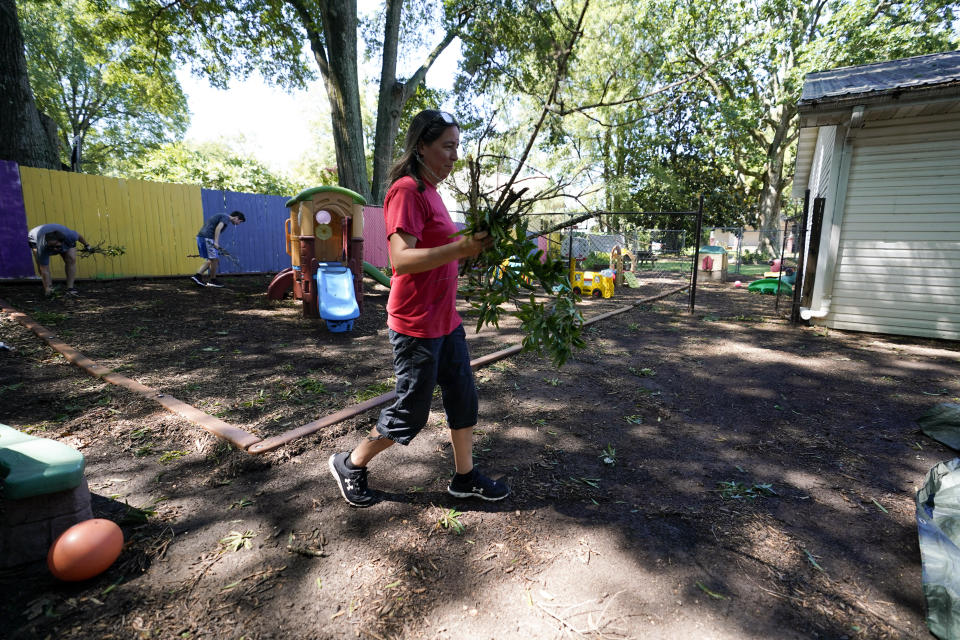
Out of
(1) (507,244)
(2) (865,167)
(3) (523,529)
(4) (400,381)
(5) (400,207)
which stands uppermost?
(2) (865,167)

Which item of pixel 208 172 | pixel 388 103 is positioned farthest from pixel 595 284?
pixel 208 172

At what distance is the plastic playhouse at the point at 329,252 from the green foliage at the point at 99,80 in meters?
11.6

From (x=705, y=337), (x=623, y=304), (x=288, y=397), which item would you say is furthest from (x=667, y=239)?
(x=288, y=397)

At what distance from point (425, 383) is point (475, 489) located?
29.8 inches

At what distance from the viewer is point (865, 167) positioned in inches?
277

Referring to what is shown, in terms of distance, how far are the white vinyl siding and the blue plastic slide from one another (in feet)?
25.3

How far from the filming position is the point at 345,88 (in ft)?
43.0

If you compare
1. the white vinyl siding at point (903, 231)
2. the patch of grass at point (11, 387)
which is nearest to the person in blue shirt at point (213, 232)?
the patch of grass at point (11, 387)

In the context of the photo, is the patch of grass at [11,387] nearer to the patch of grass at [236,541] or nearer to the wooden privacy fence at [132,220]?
the patch of grass at [236,541]

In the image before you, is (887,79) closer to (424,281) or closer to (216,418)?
(424,281)

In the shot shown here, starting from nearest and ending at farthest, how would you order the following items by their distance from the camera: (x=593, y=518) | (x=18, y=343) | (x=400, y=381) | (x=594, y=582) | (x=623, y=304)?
(x=594, y=582), (x=400, y=381), (x=593, y=518), (x=18, y=343), (x=623, y=304)

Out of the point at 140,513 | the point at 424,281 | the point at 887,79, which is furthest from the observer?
the point at 887,79

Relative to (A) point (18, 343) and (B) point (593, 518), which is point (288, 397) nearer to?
(B) point (593, 518)

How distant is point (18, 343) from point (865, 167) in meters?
11.7
